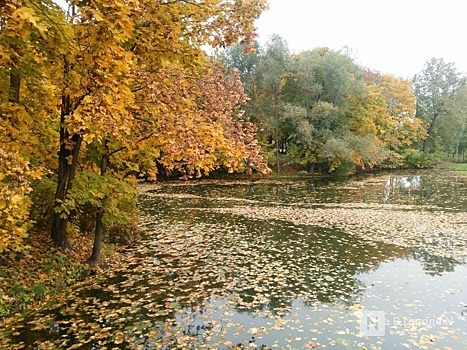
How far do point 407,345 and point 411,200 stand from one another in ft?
65.4

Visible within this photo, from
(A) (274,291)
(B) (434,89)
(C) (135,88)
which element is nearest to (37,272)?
(C) (135,88)

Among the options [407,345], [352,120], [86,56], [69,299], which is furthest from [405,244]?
[352,120]

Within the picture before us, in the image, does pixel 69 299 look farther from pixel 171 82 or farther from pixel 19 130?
pixel 171 82

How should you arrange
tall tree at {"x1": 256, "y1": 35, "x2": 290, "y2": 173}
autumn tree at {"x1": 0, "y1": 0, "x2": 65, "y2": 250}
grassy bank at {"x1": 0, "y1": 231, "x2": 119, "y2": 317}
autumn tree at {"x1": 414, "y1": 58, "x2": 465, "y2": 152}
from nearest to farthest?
autumn tree at {"x1": 0, "y1": 0, "x2": 65, "y2": 250}
grassy bank at {"x1": 0, "y1": 231, "x2": 119, "y2": 317}
tall tree at {"x1": 256, "y1": 35, "x2": 290, "y2": 173}
autumn tree at {"x1": 414, "y1": 58, "x2": 465, "y2": 152}

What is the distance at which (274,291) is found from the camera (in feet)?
29.8

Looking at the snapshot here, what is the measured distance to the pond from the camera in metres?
6.83

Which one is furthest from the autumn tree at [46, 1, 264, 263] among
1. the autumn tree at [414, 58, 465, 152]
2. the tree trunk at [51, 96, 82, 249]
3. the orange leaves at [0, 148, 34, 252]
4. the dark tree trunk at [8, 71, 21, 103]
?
the autumn tree at [414, 58, 465, 152]

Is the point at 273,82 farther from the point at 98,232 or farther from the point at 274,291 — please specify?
the point at 274,291

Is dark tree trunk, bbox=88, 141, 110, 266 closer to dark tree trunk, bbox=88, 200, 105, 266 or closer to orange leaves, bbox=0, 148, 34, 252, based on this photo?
dark tree trunk, bbox=88, 200, 105, 266

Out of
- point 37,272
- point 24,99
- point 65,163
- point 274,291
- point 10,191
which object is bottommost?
point 274,291

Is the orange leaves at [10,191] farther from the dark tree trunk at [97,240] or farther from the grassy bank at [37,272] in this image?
the dark tree trunk at [97,240]

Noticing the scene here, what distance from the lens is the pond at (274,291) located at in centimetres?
683

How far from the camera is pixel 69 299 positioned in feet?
27.6

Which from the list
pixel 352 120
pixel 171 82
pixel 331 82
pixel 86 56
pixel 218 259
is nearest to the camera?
pixel 86 56
